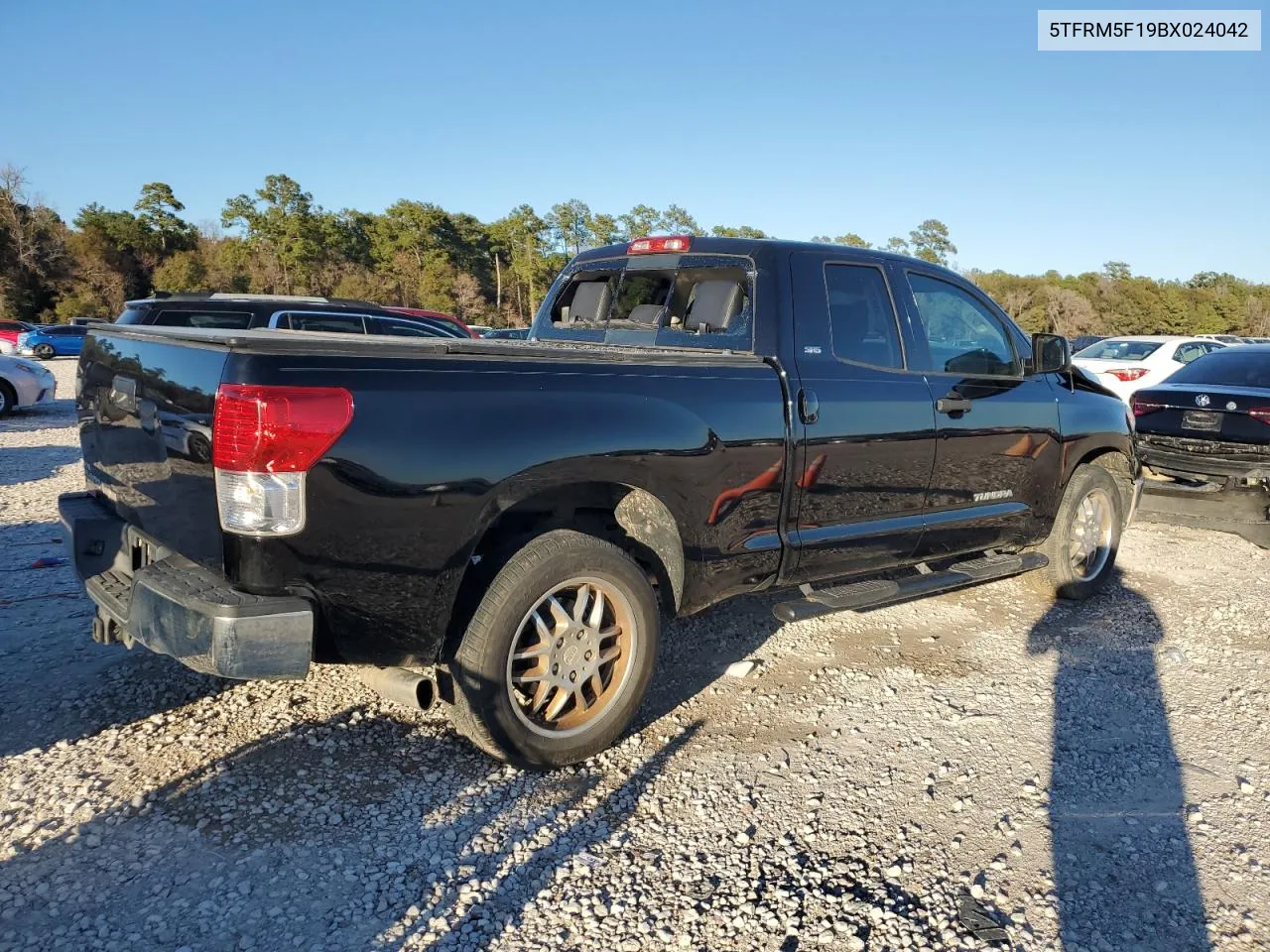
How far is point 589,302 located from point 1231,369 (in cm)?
653

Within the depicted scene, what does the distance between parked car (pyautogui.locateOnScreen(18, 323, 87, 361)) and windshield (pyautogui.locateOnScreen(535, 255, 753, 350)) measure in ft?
96.0

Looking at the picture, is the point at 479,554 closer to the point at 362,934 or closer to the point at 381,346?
the point at 381,346

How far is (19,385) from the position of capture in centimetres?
1365

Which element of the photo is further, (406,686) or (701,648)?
(701,648)

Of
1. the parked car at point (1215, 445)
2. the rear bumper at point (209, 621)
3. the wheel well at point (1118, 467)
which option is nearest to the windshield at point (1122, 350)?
the parked car at point (1215, 445)

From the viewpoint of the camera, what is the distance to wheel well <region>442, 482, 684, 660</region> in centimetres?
317

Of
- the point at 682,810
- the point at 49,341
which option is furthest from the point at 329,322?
the point at 49,341

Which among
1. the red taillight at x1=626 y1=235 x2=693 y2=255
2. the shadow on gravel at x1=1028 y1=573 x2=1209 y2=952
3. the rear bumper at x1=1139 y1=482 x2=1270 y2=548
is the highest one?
the red taillight at x1=626 y1=235 x2=693 y2=255

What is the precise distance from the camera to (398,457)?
270 centimetres

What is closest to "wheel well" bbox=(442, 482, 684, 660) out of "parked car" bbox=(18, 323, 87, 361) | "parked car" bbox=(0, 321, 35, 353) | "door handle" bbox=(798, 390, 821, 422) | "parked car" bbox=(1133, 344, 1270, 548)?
"door handle" bbox=(798, 390, 821, 422)

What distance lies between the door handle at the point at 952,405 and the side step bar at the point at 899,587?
0.87 metres

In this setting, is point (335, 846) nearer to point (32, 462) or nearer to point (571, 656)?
point (571, 656)

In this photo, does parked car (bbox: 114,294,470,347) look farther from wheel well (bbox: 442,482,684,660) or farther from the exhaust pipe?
the exhaust pipe

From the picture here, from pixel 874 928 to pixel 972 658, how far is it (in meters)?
2.46
